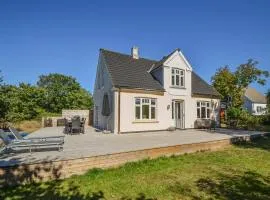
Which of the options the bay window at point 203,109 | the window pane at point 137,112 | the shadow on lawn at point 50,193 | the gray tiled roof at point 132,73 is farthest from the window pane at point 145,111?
the shadow on lawn at point 50,193

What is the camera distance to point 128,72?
18203 millimetres

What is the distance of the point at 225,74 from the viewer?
28.0 metres

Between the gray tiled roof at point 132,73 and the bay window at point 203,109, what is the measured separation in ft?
3.60

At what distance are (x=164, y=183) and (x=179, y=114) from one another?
14.3 meters

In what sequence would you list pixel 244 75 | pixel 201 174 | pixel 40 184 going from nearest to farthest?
pixel 40 184, pixel 201 174, pixel 244 75

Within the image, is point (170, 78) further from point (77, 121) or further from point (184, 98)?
point (77, 121)

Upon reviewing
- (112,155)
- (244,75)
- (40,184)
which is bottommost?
(40,184)

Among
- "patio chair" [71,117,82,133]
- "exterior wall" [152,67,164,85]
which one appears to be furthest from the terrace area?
"exterior wall" [152,67,164,85]

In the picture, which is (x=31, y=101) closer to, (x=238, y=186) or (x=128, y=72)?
(x=128, y=72)

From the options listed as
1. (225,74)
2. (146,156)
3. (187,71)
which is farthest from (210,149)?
(225,74)

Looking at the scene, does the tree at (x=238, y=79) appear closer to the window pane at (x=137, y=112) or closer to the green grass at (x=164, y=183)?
the window pane at (x=137, y=112)

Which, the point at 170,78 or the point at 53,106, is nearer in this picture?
the point at 170,78

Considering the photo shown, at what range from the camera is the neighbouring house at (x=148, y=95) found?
53.6ft

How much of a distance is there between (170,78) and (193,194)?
1442 centimetres
